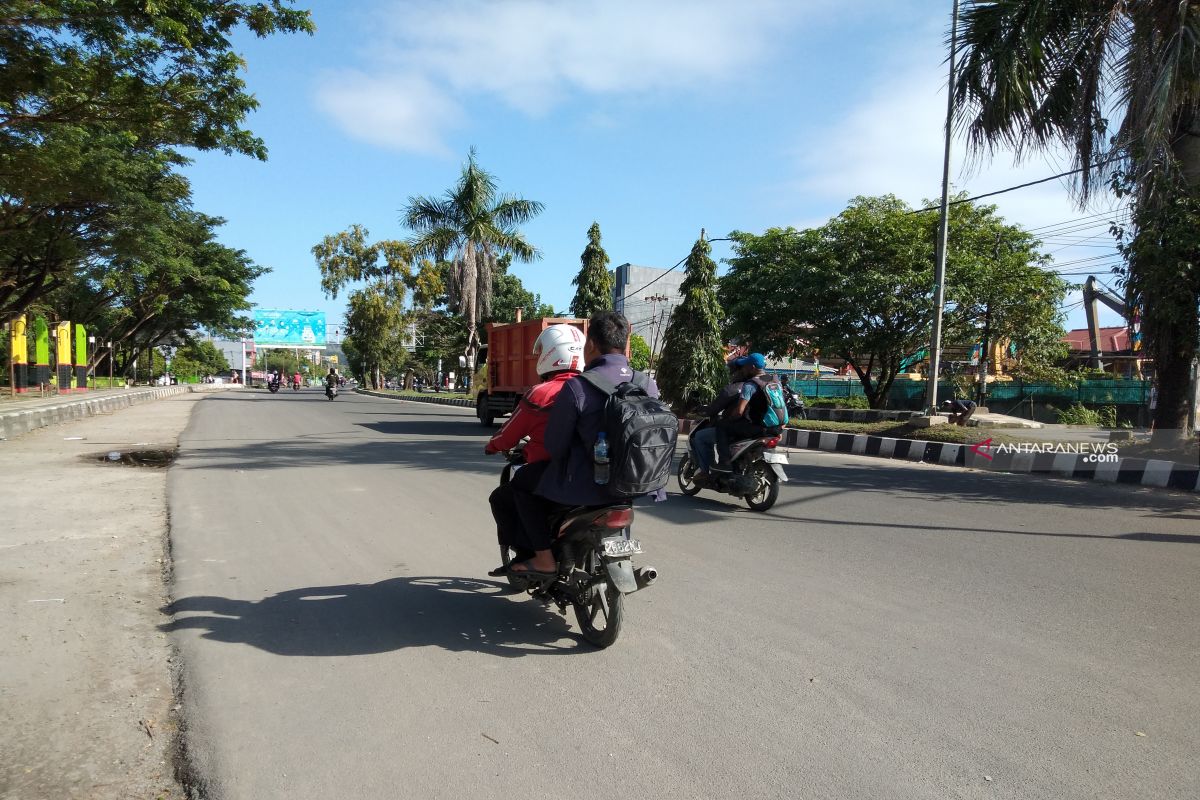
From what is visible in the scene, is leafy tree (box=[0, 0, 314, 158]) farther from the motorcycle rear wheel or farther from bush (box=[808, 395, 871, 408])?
bush (box=[808, 395, 871, 408])

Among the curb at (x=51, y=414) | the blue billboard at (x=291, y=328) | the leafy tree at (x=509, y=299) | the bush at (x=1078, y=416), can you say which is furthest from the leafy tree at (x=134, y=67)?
the blue billboard at (x=291, y=328)

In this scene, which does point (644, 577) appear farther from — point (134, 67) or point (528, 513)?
point (134, 67)

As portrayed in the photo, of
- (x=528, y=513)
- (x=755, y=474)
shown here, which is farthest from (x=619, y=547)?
(x=755, y=474)

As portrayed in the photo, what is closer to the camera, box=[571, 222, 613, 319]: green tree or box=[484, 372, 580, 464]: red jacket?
box=[484, 372, 580, 464]: red jacket

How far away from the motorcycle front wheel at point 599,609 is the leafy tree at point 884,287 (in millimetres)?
19188

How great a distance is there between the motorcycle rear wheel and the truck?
799 cm

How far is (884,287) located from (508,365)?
10.8 meters

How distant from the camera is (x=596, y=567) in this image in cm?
380

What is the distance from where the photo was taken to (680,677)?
11.3 ft

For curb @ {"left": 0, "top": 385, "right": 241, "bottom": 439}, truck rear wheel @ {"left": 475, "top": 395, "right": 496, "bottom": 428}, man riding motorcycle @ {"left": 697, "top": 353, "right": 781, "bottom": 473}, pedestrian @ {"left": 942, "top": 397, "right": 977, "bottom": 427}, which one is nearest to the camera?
man riding motorcycle @ {"left": 697, "top": 353, "right": 781, "bottom": 473}

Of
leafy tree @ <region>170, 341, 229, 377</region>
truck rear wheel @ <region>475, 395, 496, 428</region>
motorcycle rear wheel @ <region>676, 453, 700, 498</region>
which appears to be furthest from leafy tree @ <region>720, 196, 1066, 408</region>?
leafy tree @ <region>170, 341, 229, 377</region>

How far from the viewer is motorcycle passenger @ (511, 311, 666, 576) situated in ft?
11.9

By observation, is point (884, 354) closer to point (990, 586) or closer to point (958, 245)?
point (958, 245)

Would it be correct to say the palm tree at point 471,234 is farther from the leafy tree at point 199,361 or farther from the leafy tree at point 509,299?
the leafy tree at point 199,361
